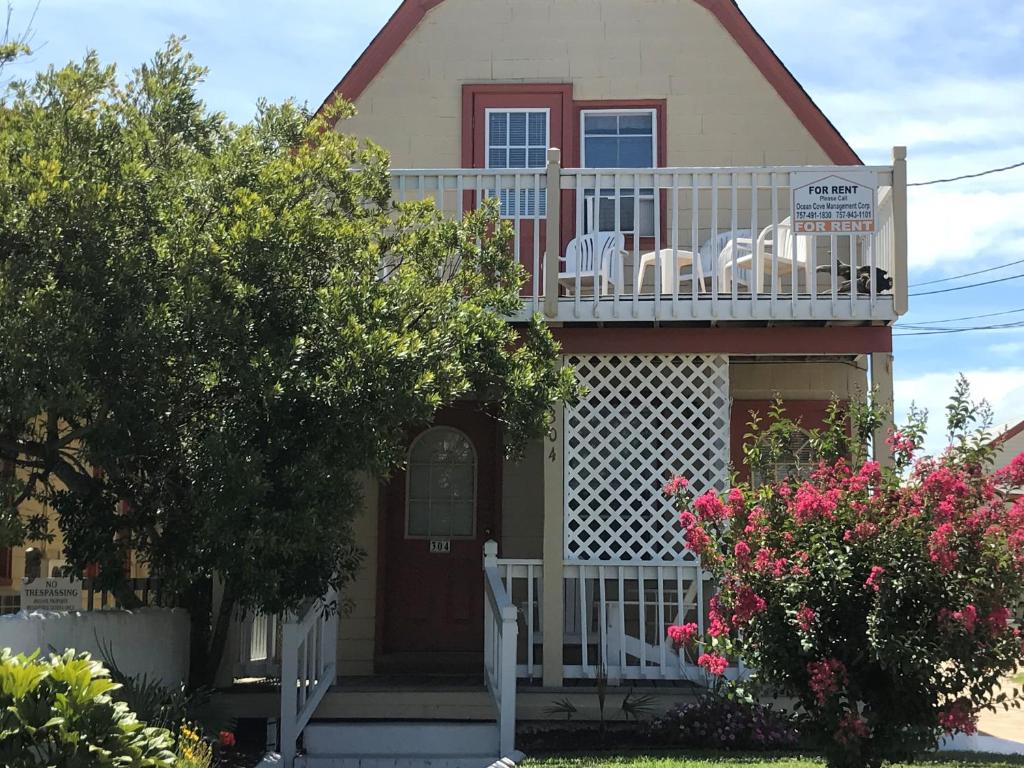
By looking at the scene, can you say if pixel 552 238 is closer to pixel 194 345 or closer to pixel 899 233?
pixel 899 233

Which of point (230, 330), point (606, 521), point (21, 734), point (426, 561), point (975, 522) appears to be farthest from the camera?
point (426, 561)

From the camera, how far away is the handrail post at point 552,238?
9891 millimetres

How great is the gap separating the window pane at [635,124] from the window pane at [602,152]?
6.0 inches

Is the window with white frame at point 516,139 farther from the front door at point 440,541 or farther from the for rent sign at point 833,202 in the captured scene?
the for rent sign at point 833,202

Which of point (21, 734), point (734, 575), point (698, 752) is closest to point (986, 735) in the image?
point (698, 752)

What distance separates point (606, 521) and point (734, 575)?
11.2ft

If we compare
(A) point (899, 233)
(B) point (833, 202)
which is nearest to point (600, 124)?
(B) point (833, 202)

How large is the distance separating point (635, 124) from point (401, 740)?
6.70 m

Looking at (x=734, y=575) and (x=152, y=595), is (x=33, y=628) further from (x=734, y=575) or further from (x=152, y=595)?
(x=734, y=575)

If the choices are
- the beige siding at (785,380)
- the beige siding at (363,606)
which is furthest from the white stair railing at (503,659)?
the beige siding at (785,380)

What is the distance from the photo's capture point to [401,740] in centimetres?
909

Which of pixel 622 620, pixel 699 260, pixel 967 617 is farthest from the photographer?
pixel 699 260

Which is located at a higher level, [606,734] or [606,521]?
[606,521]

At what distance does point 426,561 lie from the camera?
11891mm
